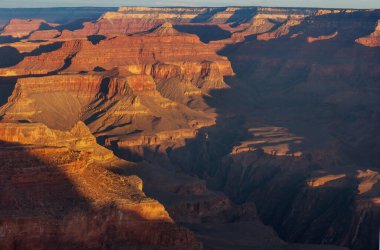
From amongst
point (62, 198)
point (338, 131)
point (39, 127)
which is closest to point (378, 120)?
point (338, 131)

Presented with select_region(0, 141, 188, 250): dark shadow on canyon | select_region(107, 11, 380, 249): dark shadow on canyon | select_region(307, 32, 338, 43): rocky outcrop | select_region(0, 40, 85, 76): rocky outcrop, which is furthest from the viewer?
select_region(307, 32, 338, 43): rocky outcrop

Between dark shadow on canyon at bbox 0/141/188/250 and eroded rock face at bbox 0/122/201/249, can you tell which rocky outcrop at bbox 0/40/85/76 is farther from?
dark shadow on canyon at bbox 0/141/188/250

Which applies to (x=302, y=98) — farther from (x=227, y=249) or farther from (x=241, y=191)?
(x=227, y=249)

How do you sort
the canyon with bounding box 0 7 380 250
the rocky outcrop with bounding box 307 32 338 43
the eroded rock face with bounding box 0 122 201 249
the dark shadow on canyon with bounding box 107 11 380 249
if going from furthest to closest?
the rocky outcrop with bounding box 307 32 338 43, the dark shadow on canyon with bounding box 107 11 380 249, the canyon with bounding box 0 7 380 250, the eroded rock face with bounding box 0 122 201 249

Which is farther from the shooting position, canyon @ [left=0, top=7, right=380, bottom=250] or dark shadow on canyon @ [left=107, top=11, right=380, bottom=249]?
dark shadow on canyon @ [left=107, top=11, right=380, bottom=249]

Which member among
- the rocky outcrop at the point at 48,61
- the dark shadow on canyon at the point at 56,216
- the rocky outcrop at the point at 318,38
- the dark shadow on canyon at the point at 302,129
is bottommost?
the dark shadow on canyon at the point at 302,129

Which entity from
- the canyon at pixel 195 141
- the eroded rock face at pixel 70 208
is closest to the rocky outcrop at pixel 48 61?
the canyon at pixel 195 141

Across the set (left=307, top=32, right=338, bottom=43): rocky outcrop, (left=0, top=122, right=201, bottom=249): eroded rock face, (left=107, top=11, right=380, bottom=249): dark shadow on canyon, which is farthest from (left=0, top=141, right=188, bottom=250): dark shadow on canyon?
(left=307, top=32, right=338, bottom=43): rocky outcrop

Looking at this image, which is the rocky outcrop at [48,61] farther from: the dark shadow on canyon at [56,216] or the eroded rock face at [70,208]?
the dark shadow on canyon at [56,216]

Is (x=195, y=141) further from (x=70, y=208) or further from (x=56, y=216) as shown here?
(x=56, y=216)
